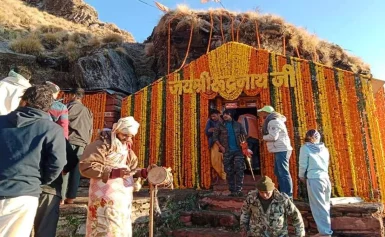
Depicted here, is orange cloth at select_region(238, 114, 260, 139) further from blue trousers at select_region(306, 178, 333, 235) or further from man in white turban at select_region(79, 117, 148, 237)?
man in white turban at select_region(79, 117, 148, 237)

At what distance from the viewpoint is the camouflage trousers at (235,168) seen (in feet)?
19.3

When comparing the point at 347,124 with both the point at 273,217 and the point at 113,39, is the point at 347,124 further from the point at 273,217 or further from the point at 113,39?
the point at 113,39

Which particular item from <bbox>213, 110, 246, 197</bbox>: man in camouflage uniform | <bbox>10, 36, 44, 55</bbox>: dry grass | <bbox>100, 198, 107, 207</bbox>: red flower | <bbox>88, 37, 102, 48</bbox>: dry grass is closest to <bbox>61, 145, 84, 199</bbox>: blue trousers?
<bbox>100, 198, 107, 207</bbox>: red flower

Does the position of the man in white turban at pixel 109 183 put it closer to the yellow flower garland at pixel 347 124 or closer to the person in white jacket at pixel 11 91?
the person in white jacket at pixel 11 91

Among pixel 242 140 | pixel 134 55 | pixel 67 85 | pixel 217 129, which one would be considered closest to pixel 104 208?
pixel 242 140

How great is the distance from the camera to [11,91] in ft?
12.0

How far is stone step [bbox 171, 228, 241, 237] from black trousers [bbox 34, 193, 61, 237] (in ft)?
8.44

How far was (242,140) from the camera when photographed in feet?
19.4

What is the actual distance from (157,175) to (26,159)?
113 cm

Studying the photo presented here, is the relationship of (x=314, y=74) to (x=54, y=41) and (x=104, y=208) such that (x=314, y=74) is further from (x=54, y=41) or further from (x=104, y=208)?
(x=54, y=41)

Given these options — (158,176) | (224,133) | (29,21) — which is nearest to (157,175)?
(158,176)

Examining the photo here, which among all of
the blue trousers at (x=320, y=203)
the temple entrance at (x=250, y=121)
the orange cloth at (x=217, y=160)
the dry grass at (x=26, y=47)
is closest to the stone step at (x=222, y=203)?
the orange cloth at (x=217, y=160)

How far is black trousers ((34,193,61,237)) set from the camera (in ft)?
8.88

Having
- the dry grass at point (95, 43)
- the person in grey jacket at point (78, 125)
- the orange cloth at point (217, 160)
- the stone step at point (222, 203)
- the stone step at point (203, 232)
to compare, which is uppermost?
the dry grass at point (95, 43)
